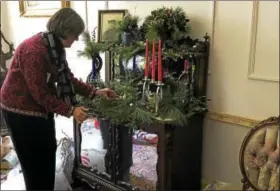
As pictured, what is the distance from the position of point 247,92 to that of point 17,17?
252 centimetres

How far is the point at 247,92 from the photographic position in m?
1.95

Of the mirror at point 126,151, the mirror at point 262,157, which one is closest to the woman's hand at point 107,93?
the mirror at point 126,151

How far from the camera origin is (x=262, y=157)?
1665 mm

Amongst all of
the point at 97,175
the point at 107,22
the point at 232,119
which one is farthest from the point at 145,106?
the point at 107,22

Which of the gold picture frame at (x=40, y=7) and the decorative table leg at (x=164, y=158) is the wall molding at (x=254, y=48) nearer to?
the decorative table leg at (x=164, y=158)

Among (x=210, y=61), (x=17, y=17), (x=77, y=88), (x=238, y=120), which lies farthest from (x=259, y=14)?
(x=17, y=17)

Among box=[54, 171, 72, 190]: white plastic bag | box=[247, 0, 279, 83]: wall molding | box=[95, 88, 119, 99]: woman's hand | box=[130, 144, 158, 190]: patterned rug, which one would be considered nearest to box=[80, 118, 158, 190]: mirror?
box=[130, 144, 158, 190]: patterned rug

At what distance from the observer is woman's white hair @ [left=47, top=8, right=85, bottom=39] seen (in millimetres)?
1829

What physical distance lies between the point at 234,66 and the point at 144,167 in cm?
77

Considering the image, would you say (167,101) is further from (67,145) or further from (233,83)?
(67,145)

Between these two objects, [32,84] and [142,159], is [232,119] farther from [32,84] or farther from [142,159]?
[32,84]

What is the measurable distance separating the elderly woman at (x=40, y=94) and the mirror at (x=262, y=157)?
851 mm

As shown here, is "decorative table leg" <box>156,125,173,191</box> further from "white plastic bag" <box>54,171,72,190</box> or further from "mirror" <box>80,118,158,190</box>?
"white plastic bag" <box>54,171,72,190</box>

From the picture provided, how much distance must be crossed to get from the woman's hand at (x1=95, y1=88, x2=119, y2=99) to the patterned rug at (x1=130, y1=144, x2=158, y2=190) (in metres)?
0.33
